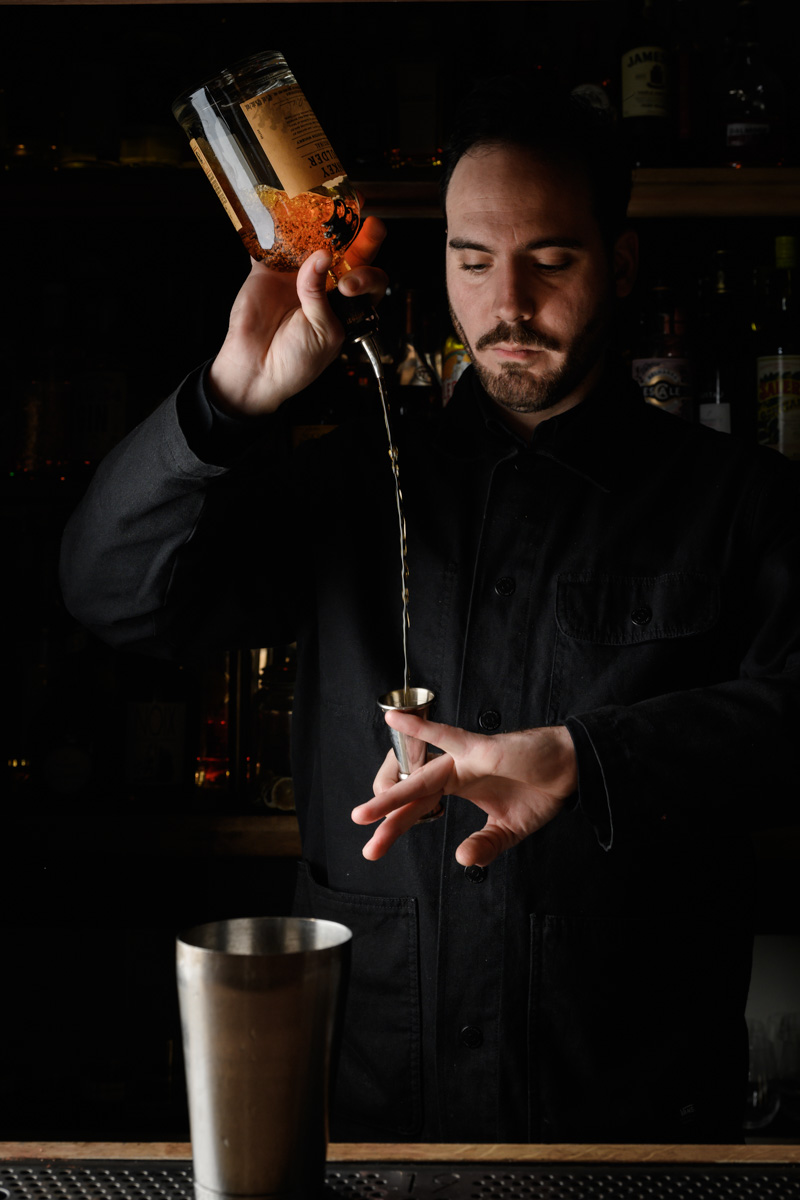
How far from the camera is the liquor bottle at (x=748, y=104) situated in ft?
5.99

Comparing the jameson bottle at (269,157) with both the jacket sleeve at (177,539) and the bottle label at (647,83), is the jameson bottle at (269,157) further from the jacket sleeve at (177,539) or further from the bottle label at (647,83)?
the bottle label at (647,83)

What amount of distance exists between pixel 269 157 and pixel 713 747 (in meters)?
0.69

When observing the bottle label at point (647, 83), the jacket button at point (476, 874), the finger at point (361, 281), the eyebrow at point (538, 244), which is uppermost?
the bottle label at point (647, 83)

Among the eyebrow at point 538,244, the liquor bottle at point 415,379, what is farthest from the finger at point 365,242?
the liquor bottle at point 415,379

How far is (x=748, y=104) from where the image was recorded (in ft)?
6.18

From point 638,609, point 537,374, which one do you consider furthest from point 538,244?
point 638,609

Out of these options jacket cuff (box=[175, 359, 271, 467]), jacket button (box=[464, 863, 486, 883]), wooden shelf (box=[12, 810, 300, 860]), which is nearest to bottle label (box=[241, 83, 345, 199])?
jacket cuff (box=[175, 359, 271, 467])

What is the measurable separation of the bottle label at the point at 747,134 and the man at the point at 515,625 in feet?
1.73

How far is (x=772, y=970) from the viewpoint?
7.01 ft

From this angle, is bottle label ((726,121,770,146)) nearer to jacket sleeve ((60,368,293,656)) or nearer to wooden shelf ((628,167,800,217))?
wooden shelf ((628,167,800,217))

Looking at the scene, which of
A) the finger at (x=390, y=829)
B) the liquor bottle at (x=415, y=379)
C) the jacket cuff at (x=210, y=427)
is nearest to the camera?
the finger at (x=390, y=829)

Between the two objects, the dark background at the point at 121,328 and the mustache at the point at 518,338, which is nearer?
the mustache at the point at 518,338

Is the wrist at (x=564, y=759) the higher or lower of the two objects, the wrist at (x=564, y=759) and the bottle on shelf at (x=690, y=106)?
the lower

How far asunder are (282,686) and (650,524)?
0.85 metres
